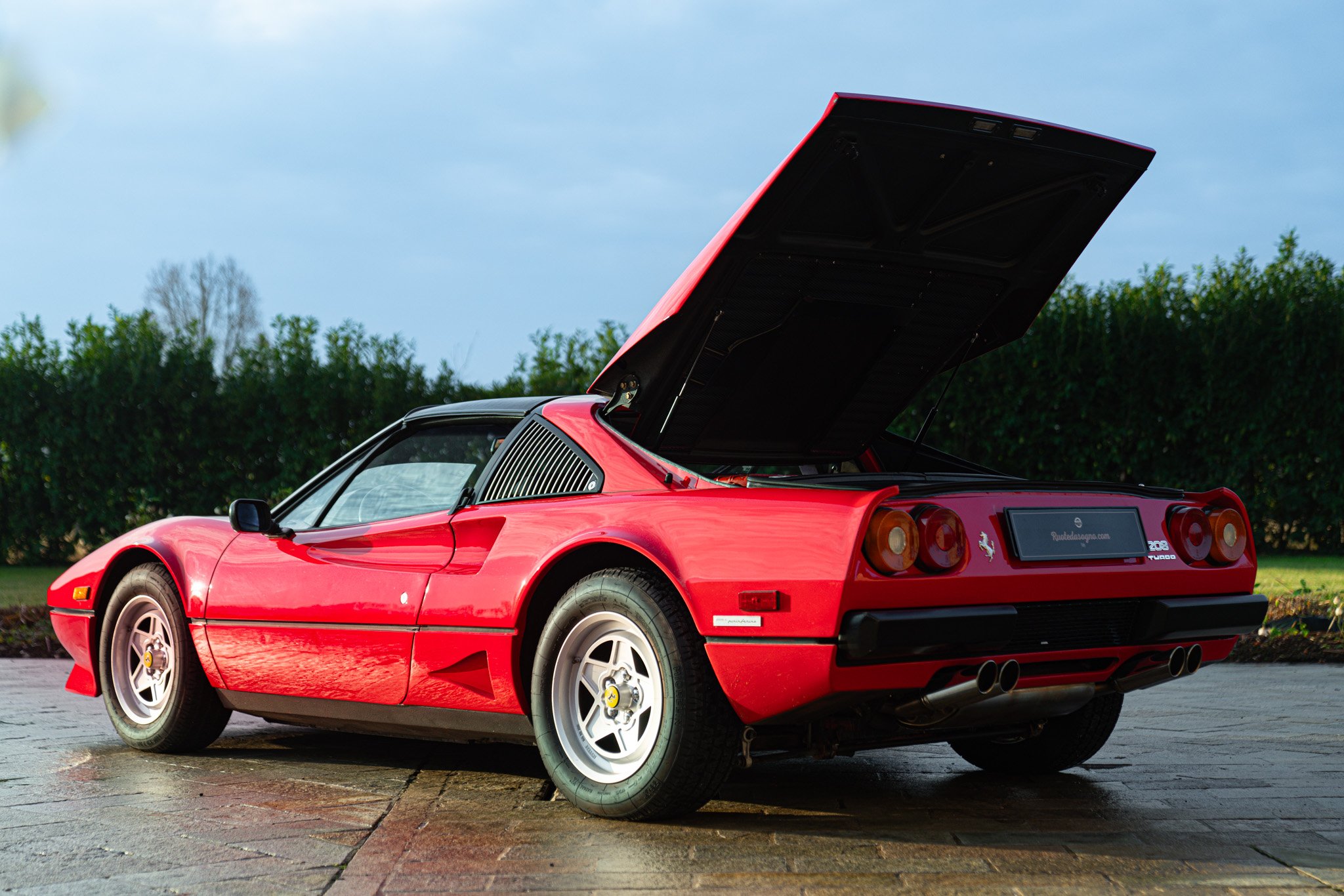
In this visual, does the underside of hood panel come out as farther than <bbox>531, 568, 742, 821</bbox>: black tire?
Yes

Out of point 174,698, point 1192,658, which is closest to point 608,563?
point 1192,658

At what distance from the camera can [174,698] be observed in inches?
210

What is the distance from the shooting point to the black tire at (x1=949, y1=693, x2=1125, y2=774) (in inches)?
186

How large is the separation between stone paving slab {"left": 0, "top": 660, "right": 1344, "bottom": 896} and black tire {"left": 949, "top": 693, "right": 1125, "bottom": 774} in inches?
2.8

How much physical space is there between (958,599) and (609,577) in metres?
1.01

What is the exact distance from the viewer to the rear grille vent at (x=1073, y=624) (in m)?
3.71

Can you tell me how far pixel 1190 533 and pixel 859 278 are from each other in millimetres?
1369

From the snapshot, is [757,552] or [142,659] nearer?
[757,552]

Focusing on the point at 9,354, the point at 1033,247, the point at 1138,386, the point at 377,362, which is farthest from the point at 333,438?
the point at 1033,247

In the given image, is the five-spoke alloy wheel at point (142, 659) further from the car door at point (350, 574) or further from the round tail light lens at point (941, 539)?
the round tail light lens at point (941, 539)

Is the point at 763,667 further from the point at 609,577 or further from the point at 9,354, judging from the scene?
the point at 9,354

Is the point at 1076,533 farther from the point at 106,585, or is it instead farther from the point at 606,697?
the point at 106,585

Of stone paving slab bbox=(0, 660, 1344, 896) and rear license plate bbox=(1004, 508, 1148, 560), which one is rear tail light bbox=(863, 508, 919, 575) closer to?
rear license plate bbox=(1004, 508, 1148, 560)

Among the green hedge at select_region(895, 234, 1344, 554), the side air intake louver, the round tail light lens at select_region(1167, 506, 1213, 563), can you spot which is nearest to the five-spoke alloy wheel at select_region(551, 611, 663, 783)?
the side air intake louver
